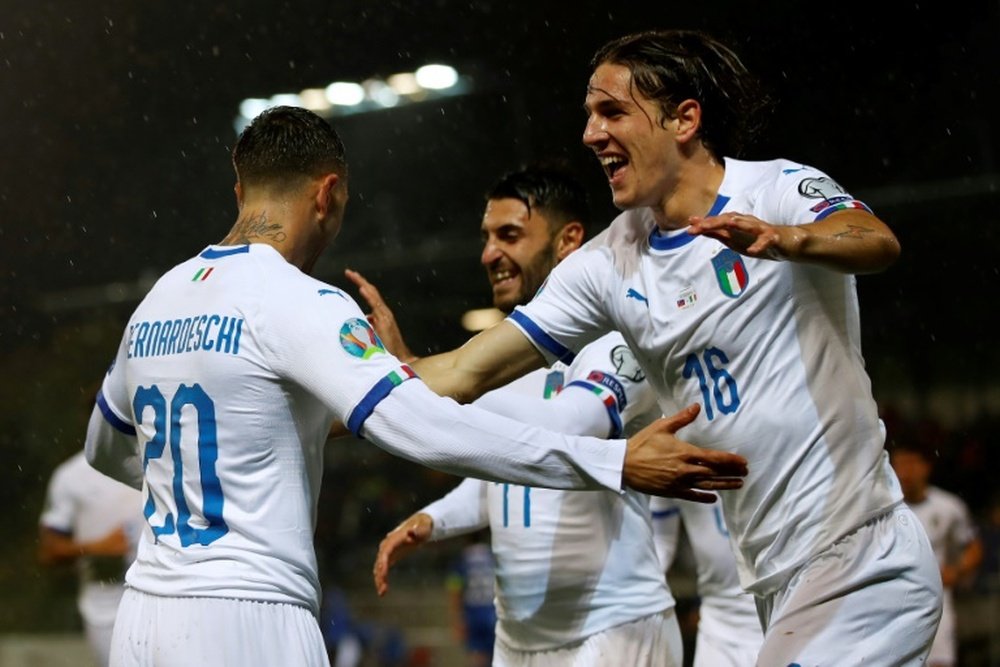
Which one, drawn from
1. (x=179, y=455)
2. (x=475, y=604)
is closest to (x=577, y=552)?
(x=179, y=455)

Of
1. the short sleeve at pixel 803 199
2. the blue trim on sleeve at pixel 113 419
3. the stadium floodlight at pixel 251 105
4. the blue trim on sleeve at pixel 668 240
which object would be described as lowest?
the blue trim on sleeve at pixel 113 419

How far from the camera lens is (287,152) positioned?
2.97m

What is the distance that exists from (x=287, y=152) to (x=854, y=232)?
4.06 ft

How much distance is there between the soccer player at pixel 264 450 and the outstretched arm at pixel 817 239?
360 millimetres

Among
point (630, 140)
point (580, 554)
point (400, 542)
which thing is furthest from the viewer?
point (400, 542)

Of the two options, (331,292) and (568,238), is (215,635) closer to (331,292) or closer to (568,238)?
(331,292)

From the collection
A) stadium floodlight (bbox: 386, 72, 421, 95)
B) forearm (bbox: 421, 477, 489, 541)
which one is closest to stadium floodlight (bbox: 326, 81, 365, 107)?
stadium floodlight (bbox: 386, 72, 421, 95)

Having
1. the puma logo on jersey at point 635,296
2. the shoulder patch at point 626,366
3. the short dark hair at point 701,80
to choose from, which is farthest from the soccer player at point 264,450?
the shoulder patch at point 626,366

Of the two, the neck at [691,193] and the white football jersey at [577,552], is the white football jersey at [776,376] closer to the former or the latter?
the neck at [691,193]

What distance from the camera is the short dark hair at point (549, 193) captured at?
4.59 metres

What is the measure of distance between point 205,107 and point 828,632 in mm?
7492

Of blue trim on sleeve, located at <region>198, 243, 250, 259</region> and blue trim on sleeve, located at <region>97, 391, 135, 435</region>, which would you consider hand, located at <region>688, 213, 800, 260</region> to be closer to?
blue trim on sleeve, located at <region>198, 243, 250, 259</region>

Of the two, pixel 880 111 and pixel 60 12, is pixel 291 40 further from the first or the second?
pixel 880 111

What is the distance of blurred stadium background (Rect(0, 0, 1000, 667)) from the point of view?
8867mm
